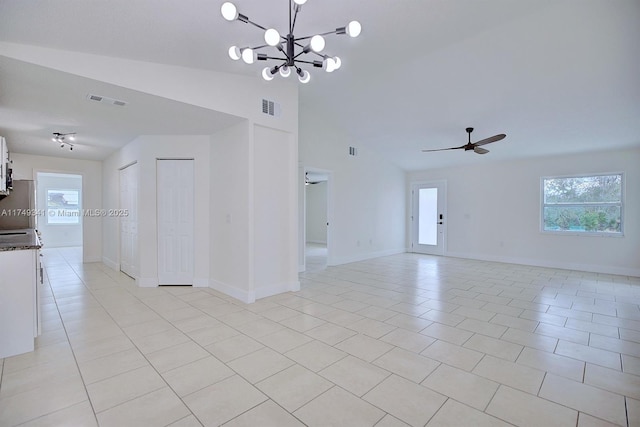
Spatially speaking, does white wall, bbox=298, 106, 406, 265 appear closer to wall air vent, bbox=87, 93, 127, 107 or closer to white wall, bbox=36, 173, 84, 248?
wall air vent, bbox=87, 93, 127, 107

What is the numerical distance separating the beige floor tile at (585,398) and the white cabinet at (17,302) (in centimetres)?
422

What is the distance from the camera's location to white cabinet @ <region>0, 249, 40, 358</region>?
2547mm

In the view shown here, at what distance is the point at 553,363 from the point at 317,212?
30.3 feet

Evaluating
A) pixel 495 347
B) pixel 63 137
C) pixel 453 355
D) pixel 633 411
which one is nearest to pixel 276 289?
pixel 453 355

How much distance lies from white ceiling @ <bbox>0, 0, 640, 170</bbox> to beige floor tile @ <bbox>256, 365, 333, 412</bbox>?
3056mm

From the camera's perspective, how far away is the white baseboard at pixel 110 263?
19.6 ft

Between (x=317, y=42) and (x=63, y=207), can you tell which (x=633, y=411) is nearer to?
(x=317, y=42)

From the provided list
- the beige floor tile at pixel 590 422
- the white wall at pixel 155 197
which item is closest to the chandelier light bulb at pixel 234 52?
the white wall at pixel 155 197

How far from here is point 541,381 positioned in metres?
2.18

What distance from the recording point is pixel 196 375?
225 cm

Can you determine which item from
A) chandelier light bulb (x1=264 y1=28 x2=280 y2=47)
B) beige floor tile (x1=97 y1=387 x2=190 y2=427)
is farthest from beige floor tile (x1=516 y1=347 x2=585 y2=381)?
chandelier light bulb (x1=264 y1=28 x2=280 y2=47)

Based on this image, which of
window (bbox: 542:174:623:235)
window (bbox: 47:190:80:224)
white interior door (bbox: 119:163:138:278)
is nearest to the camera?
white interior door (bbox: 119:163:138:278)

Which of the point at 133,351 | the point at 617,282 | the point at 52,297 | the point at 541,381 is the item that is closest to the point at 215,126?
the point at 133,351

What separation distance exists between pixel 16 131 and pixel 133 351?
4.38m
